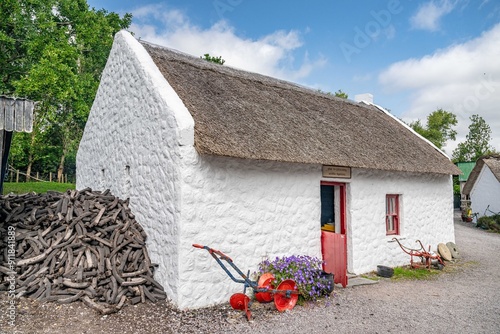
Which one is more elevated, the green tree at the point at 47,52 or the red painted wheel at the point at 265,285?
the green tree at the point at 47,52

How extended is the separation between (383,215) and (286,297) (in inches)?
174

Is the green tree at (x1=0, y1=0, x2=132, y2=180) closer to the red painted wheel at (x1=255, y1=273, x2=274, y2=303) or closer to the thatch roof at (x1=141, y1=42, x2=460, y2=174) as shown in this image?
the thatch roof at (x1=141, y1=42, x2=460, y2=174)

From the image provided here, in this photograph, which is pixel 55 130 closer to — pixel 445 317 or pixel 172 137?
pixel 172 137

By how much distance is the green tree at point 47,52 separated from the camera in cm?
1756

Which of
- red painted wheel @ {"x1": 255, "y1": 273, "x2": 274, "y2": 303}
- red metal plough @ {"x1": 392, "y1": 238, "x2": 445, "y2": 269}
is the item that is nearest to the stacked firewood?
red painted wheel @ {"x1": 255, "y1": 273, "x2": 274, "y2": 303}

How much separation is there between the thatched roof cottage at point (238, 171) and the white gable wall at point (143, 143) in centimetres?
3

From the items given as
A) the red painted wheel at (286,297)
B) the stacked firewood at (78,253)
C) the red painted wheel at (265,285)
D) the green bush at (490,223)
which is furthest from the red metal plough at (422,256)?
the green bush at (490,223)

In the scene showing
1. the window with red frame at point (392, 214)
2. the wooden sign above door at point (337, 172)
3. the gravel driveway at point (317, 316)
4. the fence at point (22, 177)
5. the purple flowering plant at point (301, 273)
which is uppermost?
the fence at point (22, 177)

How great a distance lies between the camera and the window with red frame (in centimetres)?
961

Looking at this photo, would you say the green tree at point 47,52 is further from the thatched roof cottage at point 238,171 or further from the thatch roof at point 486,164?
the thatch roof at point 486,164

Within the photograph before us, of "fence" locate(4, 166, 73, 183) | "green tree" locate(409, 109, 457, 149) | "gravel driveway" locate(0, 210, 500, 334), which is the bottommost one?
"gravel driveway" locate(0, 210, 500, 334)

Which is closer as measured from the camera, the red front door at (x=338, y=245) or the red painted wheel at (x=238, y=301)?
the red painted wheel at (x=238, y=301)

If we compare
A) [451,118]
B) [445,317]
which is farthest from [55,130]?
[451,118]

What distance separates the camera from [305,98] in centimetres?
1024
